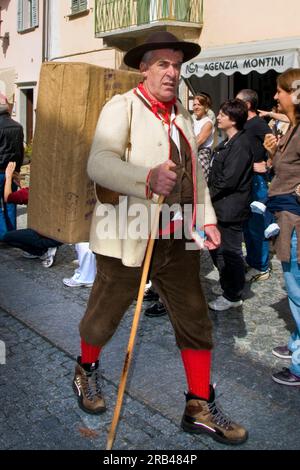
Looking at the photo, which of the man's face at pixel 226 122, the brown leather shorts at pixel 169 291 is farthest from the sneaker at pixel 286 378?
the man's face at pixel 226 122

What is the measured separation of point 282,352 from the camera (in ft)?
12.6

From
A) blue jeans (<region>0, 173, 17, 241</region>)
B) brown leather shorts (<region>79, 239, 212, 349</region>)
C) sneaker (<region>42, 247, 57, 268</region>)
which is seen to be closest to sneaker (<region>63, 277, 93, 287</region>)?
sneaker (<region>42, 247, 57, 268</region>)

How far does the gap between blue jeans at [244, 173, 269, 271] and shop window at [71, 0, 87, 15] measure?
1405cm

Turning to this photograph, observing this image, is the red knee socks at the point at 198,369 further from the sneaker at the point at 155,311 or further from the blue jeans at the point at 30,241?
the blue jeans at the point at 30,241

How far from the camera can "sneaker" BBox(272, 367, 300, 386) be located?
3.41 metres

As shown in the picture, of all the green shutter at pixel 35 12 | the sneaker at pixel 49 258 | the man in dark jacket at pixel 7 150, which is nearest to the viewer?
the sneaker at pixel 49 258

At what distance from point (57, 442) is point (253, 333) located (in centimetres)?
194

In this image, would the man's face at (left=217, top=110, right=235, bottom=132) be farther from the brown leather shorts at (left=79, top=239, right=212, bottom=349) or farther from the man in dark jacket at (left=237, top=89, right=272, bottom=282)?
the brown leather shorts at (left=79, top=239, right=212, bottom=349)

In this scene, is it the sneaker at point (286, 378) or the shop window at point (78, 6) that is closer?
the sneaker at point (286, 378)

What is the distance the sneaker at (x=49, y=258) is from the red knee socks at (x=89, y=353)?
125 inches

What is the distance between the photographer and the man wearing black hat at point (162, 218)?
262 centimetres

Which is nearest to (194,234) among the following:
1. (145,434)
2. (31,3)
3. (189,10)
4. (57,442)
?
(145,434)

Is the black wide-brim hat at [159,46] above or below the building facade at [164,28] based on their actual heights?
below
